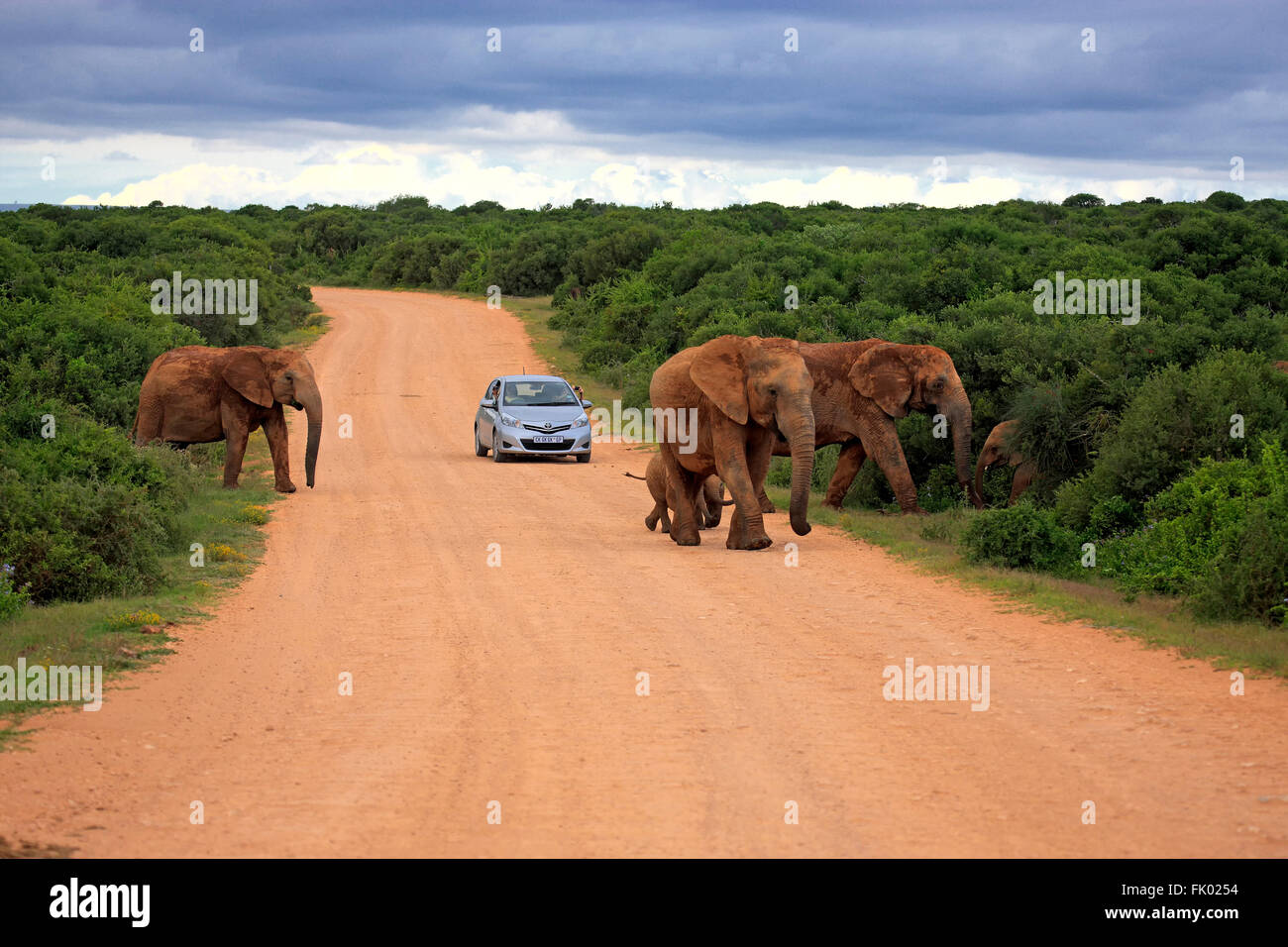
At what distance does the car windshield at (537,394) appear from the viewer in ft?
83.1

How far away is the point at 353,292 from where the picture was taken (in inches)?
2505

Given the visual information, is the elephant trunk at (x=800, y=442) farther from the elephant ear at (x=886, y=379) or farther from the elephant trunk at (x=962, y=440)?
the elephant trunk at (x=962, y=440)

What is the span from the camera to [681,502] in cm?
1541

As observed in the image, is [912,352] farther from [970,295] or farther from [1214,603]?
[970,295]

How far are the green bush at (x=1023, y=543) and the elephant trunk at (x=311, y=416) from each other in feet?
32.9

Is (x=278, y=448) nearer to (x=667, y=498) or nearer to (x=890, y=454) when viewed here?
(x=667, y=498)

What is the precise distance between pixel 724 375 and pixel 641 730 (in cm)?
758

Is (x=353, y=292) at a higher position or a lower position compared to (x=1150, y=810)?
higher

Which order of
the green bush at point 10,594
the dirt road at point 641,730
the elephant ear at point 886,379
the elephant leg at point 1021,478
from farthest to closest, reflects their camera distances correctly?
1. the elephant ear at point 886,379
2. the elephant leg at point 1021,478
3. the green bush at point 10,594
4. the dirt road at point 641,730

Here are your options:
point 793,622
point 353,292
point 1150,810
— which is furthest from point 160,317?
point 353,292

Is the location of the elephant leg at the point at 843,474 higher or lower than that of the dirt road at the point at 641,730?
higher

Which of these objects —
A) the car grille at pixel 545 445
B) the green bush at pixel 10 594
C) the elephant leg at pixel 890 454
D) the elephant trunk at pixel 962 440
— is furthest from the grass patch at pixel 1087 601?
the green bush at pixel 10 594
